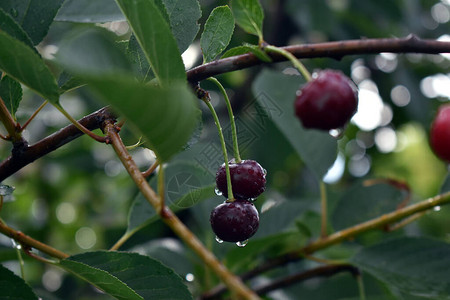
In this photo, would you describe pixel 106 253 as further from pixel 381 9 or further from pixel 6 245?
pixel 381 9

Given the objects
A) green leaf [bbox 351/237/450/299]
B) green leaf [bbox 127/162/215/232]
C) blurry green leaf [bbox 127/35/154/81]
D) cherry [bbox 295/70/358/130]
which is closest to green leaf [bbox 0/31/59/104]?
blurry green leaf [bbox 127/35/154/81]

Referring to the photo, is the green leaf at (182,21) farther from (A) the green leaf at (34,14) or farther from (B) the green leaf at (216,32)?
(A) the green leaf at (34,14)

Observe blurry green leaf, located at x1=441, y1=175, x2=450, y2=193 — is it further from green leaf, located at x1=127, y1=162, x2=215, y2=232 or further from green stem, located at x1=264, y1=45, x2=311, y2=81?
green stem, located at x1=264, y1=45, x2=311, y2=81

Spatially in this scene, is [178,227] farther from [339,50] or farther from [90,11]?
[90,11]

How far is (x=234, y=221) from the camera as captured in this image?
107cm

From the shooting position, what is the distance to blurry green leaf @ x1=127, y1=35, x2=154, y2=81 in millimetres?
1124

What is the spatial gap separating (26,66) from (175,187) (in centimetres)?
73

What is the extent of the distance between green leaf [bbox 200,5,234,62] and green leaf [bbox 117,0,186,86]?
0.76 ft

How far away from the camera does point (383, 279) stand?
5.16 feet

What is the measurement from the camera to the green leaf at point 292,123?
68.2 inches

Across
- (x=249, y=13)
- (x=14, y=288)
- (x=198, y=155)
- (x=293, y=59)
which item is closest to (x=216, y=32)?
(x=249, y=13)

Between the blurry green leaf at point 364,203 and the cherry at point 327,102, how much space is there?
3.63ft

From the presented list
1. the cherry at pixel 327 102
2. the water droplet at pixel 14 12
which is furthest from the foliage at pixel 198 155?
the cherry at pixel 327 102

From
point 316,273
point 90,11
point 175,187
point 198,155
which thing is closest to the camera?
point 90,11
